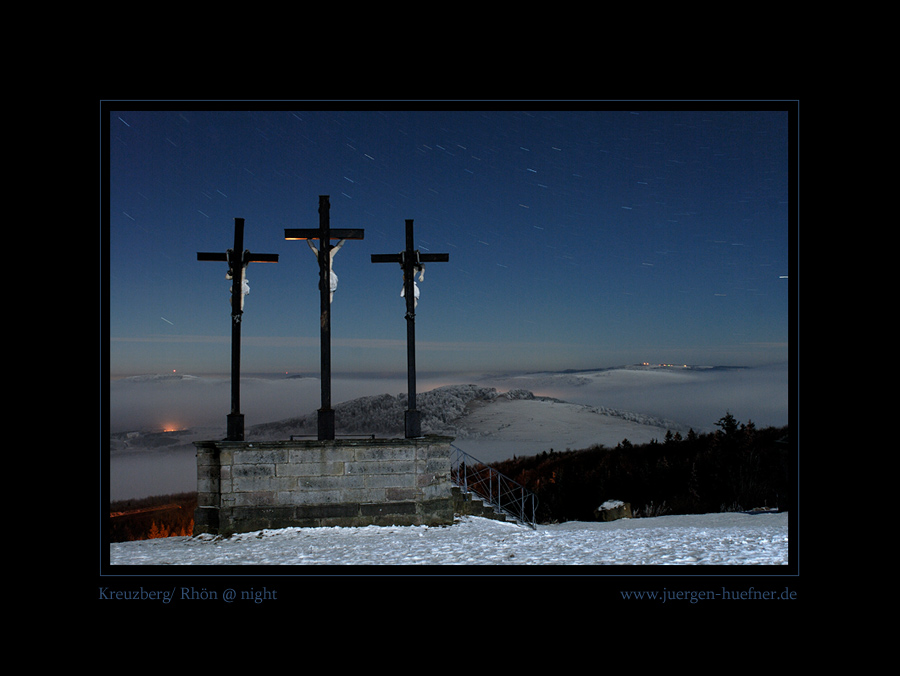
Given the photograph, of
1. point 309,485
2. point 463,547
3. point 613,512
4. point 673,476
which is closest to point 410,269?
point 309,485

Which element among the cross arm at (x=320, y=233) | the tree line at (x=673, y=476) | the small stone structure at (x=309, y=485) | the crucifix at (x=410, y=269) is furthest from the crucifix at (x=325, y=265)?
the tree line at (x=673, y=476)

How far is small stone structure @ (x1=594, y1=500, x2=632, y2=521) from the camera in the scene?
12398 mm

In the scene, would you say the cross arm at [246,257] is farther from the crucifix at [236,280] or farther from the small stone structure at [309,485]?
the small stone structure at [309,485]

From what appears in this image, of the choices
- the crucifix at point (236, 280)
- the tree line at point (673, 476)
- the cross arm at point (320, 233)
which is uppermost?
the cross arm at point (320, 233)

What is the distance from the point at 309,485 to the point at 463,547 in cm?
279

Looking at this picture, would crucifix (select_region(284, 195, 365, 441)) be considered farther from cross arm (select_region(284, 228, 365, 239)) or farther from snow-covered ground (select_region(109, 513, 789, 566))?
snow-covered ground (select_region(109, 513, 789, 566))

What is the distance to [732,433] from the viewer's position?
18.4 m

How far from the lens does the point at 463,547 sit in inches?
281

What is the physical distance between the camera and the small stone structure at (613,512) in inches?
488

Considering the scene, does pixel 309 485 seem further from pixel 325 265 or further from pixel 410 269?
pixel 410 269

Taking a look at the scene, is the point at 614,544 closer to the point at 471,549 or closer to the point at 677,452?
the point at 471,549

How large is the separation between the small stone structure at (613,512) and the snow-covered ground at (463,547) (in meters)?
4.22

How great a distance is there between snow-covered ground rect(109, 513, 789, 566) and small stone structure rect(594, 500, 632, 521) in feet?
13.9
